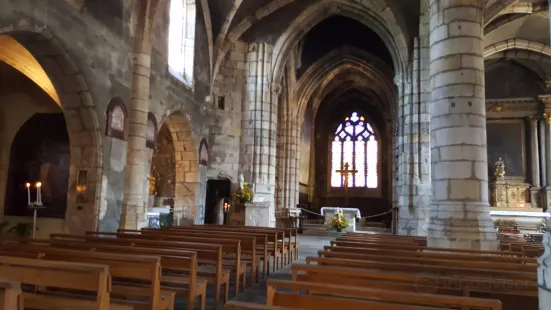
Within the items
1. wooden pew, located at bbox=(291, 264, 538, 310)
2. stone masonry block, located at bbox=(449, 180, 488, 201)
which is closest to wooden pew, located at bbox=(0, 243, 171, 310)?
wooden pew, located at bbox=(291, 264, 538, 310)

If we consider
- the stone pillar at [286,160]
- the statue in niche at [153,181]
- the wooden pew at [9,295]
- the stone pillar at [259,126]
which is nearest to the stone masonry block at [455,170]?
the wooden pew at [9,295]

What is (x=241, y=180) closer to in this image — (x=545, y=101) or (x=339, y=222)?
(x=339, y=222)

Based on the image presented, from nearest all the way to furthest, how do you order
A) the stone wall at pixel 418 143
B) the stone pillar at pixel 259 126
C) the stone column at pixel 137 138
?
the stone column at pixel 137 138 < the stone wall at pixel 418 143 < the stone pillar at pixel 259 126

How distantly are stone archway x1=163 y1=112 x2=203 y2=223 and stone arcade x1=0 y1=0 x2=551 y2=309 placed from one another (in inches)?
1.9

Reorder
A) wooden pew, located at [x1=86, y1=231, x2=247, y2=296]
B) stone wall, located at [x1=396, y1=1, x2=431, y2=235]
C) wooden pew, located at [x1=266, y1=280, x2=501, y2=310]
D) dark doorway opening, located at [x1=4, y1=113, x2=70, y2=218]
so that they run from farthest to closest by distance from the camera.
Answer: stone wall, located at [x1=396, y1=1, x2=431, y2=235] → dark doorway opening, located at [x1=4, y1=113, x2=70, y2=218] → wooden pew, located at [x1=86, y1=231, x2=247, y2=296] → wooden pew, located at [x1=266, y1=280, x2=501, y2=310]

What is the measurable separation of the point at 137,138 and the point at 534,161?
16750 millimetres

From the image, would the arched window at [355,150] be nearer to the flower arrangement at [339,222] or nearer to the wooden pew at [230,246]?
the flower arrangement at [339,222]

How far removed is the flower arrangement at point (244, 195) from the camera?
15.5m

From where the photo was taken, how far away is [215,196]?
53.5ft

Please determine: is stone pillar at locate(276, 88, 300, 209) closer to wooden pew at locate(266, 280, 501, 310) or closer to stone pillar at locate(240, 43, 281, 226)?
stone pillar at locate(240, 43, 281, 226)

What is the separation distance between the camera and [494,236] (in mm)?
6980

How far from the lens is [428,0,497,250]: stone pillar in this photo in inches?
275

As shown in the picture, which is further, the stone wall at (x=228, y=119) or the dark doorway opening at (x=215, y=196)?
the dark doorway opening at (x=215, y=196)

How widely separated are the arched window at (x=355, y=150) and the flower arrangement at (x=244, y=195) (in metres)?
15.7
